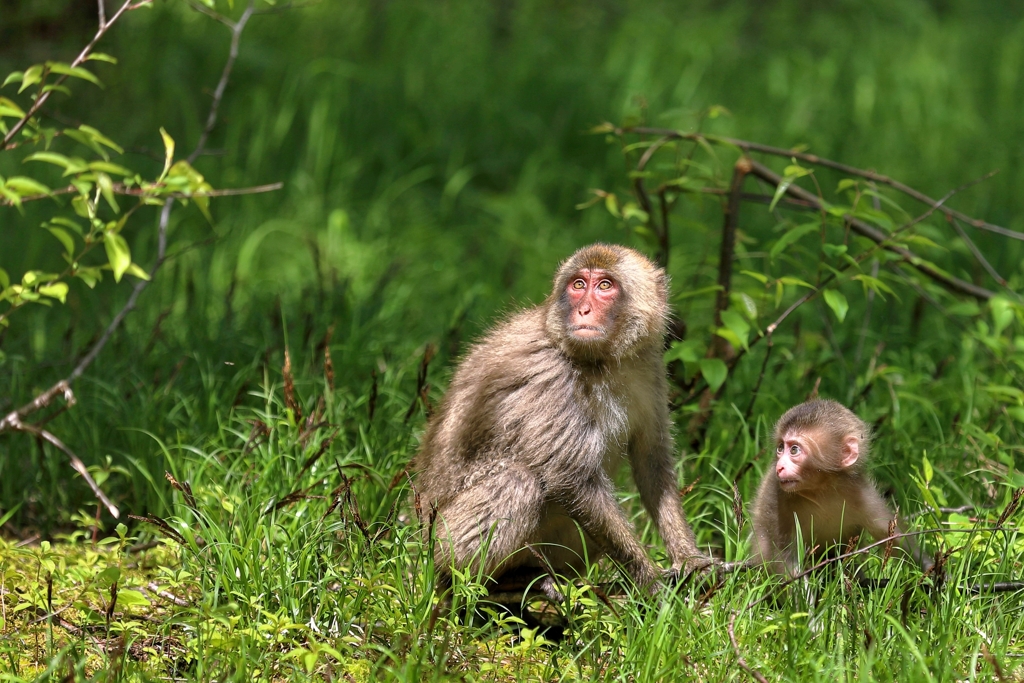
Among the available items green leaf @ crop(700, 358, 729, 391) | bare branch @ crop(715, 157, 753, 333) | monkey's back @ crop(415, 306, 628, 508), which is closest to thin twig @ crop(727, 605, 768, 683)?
monkey's back @ crop(415, 306, 628, 508)

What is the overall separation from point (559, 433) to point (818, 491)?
94 centimetres

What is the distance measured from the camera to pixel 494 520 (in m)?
3.49

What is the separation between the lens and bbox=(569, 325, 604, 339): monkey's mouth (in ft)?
11.5

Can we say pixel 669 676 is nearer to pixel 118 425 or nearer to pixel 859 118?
pixel 118 425

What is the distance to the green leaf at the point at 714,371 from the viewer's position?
4.17 meters

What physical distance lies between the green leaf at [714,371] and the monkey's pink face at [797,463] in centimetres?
56

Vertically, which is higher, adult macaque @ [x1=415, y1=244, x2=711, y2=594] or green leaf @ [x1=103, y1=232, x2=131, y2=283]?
green leaf @ [x1=103, y1=232, x2=131, y2=283]

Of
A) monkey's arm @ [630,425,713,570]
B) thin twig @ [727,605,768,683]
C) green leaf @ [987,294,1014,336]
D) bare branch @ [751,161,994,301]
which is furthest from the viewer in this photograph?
bare branch @ [751,161,994,301]

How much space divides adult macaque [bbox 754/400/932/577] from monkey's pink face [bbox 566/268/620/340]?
0.76 metres

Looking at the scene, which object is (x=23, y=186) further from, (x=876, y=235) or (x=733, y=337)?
(x=876, y=235)

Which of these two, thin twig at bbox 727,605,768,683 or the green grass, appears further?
the green grass

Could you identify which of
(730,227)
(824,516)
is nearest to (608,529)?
(824,516)

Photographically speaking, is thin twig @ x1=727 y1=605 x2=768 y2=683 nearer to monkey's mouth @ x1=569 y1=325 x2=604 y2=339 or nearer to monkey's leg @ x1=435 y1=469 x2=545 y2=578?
monkey's leg @ x1=435 y1=469 x2=545 y2=578

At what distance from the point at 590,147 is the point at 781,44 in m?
3.77
